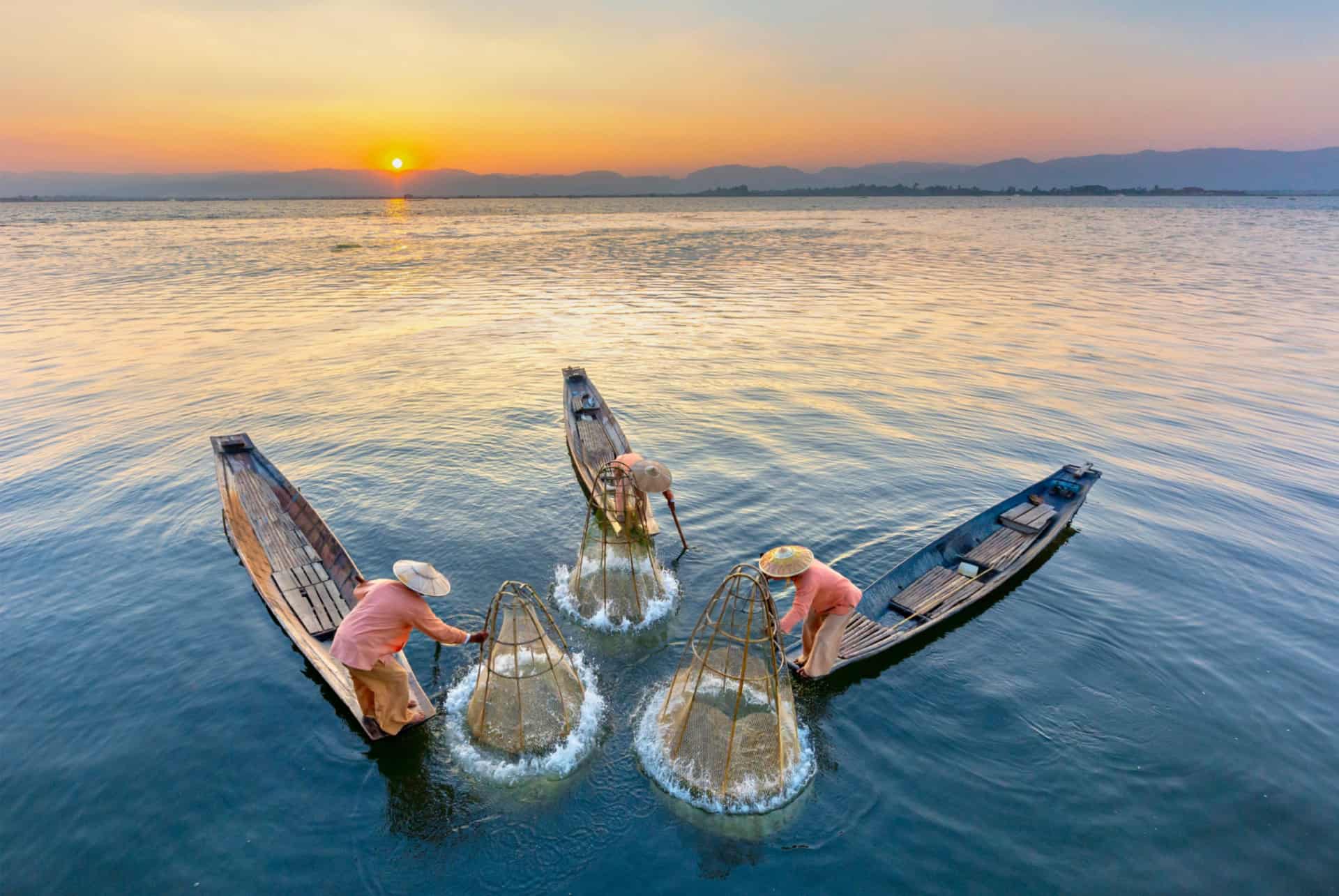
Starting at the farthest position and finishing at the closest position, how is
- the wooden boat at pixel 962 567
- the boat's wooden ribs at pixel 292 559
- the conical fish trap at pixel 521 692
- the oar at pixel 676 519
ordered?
the oar at pixel 676 519 → the boat's wooden ribs at pixel 292 559 → the wooden boat at pixel 962 567 → the conical fish trap at pixel 521 692

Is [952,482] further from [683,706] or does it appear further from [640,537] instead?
[683,706]

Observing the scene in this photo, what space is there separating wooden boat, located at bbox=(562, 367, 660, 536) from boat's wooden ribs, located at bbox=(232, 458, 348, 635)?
15.6 ft

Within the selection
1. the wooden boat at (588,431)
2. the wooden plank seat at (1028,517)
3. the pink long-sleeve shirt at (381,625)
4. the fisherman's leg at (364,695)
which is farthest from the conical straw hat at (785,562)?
the wooden plank seat at (1028,517)

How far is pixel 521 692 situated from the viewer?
23.2ft

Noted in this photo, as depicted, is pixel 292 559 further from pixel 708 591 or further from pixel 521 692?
pixel 708 591

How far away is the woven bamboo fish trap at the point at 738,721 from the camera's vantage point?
655 cm

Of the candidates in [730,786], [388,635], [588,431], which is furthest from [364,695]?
[588,431]

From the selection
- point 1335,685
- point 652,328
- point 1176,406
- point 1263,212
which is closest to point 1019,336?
point 1176,406

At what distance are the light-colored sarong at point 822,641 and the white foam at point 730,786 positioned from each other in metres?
0.86

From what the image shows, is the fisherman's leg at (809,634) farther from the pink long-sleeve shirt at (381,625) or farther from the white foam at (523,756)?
the pink long-sleeve shirt at (381,625)

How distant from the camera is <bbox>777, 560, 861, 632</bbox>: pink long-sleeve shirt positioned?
24.0 feet

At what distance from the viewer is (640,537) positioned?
9570 mm

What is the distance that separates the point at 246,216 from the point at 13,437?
127 m

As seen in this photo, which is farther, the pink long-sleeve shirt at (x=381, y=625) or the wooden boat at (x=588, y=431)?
the wooden boat at (x=588, y=431)
